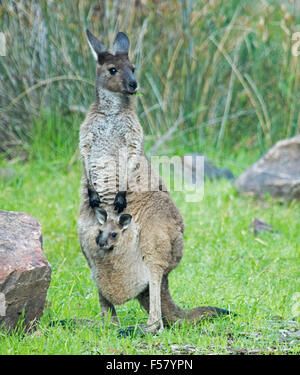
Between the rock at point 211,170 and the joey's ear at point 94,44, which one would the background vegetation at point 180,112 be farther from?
the joey's ear at point 94,44

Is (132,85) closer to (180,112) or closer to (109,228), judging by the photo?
(109,228)

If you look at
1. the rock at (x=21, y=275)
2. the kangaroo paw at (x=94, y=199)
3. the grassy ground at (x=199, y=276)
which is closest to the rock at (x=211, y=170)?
the grassy ground at (x=199, y=276)

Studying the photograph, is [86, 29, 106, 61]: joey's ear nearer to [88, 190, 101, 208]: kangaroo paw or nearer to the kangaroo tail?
[88, 190, 101, 208]: kangaroo paw

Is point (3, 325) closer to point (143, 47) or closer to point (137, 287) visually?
point (137, 287)

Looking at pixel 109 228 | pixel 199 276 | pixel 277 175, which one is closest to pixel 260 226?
pixel 277 175

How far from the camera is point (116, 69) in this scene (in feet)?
13.5

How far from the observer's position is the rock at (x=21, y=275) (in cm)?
332

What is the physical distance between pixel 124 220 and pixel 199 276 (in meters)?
1.51

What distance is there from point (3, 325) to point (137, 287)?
29.3 inches

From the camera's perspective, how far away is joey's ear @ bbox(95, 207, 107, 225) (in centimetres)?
374

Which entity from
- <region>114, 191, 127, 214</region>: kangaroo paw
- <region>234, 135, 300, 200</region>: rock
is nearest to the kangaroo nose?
<region>114, 191, 127, 214</region>: kangaroo paw

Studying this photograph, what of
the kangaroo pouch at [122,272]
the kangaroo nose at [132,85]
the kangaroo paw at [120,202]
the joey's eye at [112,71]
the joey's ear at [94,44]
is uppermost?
the joey's ear at [94,44]

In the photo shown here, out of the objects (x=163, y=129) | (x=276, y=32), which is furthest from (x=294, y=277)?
(x=276, y=32)

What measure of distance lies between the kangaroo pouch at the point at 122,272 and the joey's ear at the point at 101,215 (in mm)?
161
